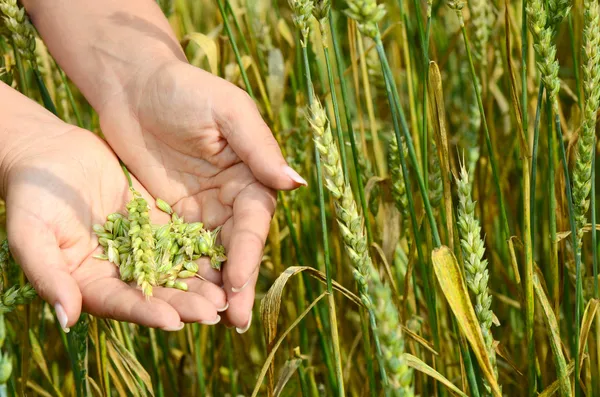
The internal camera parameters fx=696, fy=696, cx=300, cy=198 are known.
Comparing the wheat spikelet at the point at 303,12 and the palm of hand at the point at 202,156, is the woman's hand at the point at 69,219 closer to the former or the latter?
the palm of hand at the point at 202,156

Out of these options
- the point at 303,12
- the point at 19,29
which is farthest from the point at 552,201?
the point at 19,29

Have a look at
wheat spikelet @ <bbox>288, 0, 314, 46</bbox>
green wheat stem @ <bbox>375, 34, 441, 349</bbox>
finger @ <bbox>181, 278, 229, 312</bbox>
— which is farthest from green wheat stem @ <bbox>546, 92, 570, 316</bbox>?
finger @ <bbox>181, 278, 229, 312</bbox>

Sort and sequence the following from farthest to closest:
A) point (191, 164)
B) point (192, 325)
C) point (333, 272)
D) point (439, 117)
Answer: point (333, 272) < point (192, 325) < point (191, 164) < point (439, 117)

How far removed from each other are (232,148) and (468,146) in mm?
516

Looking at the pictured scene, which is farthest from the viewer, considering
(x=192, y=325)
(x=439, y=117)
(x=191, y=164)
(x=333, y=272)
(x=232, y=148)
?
(x=333, y=272)

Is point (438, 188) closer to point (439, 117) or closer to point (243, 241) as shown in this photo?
point (439, 117)

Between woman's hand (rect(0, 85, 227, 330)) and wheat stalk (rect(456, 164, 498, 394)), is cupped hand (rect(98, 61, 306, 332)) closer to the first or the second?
woman's hand (rect(0, 85, 227, 330))

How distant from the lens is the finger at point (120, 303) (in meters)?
0.91

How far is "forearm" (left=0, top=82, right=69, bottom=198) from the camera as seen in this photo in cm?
120

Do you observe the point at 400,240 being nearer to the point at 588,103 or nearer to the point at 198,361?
the point at 198,361

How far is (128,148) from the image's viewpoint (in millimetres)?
1292

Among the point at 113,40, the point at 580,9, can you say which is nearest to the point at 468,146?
the point at 580,9

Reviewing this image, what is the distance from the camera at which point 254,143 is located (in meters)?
1.08

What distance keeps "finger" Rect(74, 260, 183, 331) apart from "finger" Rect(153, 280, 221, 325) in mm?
14
